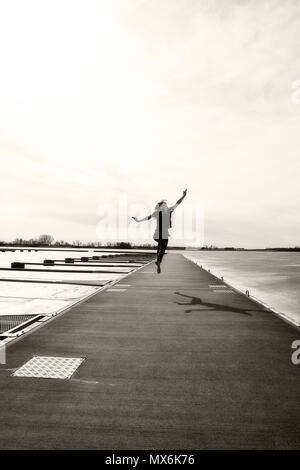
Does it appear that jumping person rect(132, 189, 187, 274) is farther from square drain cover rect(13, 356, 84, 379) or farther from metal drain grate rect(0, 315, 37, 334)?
square drain cover rect(13, 356, 84, 379)

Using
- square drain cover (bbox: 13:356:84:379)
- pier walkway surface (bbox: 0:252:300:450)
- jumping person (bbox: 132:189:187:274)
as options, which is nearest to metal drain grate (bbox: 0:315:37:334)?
pier walkway surface (bbox: 0:252:300:450)

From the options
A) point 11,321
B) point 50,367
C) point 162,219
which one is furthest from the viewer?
point 162,219

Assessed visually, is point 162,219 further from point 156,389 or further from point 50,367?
point 156,389

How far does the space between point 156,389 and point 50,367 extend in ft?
5.81

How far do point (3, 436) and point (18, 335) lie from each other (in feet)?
15.1

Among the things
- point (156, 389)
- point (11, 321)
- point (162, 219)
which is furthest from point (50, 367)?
point (162, 219)

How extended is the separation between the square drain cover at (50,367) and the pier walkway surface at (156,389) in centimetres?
14

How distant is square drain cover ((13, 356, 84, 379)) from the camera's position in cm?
589

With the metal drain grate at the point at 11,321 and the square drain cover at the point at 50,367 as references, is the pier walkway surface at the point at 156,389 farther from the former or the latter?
the metal drain grate at the point at 11,321

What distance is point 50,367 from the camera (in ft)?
20.6

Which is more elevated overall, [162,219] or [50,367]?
[162,219]
